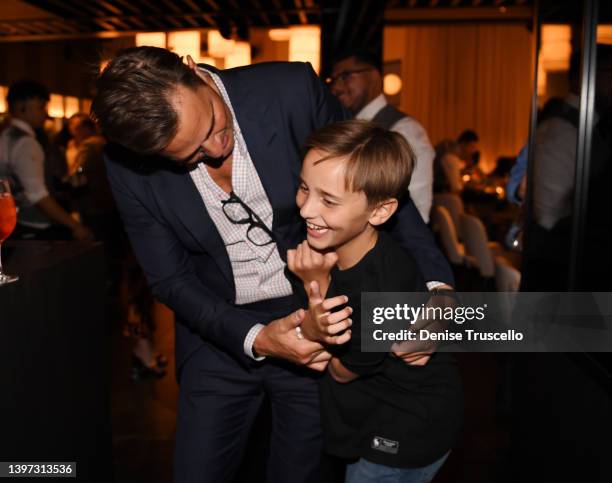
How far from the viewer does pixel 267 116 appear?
1560 millimetres

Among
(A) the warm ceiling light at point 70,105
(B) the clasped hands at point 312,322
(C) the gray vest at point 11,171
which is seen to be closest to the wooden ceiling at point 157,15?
(A) the warm ceiling light at point 70,105

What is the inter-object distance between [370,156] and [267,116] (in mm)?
353

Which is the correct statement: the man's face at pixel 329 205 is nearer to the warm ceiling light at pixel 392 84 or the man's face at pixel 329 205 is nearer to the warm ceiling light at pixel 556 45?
the warm ceiling light at pixel 556 45

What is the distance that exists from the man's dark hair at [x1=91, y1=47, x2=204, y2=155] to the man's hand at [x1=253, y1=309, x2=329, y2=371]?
0.47 metres

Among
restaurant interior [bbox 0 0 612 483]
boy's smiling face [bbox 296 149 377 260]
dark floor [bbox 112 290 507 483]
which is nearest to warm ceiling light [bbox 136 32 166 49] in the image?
restaurant interior [bbox 0 0 612 483]

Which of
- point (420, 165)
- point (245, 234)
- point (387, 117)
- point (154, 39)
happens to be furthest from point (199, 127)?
point (154, 39)

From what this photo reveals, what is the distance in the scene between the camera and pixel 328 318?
3.85 ft

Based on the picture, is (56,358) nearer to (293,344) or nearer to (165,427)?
(293,344)

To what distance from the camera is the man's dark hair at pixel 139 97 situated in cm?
127

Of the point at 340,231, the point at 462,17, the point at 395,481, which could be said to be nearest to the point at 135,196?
the point at 340,231

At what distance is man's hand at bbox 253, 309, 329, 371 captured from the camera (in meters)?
1.32

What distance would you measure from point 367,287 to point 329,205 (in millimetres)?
Answer: 200

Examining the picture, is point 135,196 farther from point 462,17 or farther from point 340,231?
point 462,17

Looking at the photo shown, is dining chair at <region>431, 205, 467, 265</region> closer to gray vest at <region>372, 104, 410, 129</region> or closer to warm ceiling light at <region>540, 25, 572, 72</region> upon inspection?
warm ceiling light at <region>540, 25, 572, 72</region>
